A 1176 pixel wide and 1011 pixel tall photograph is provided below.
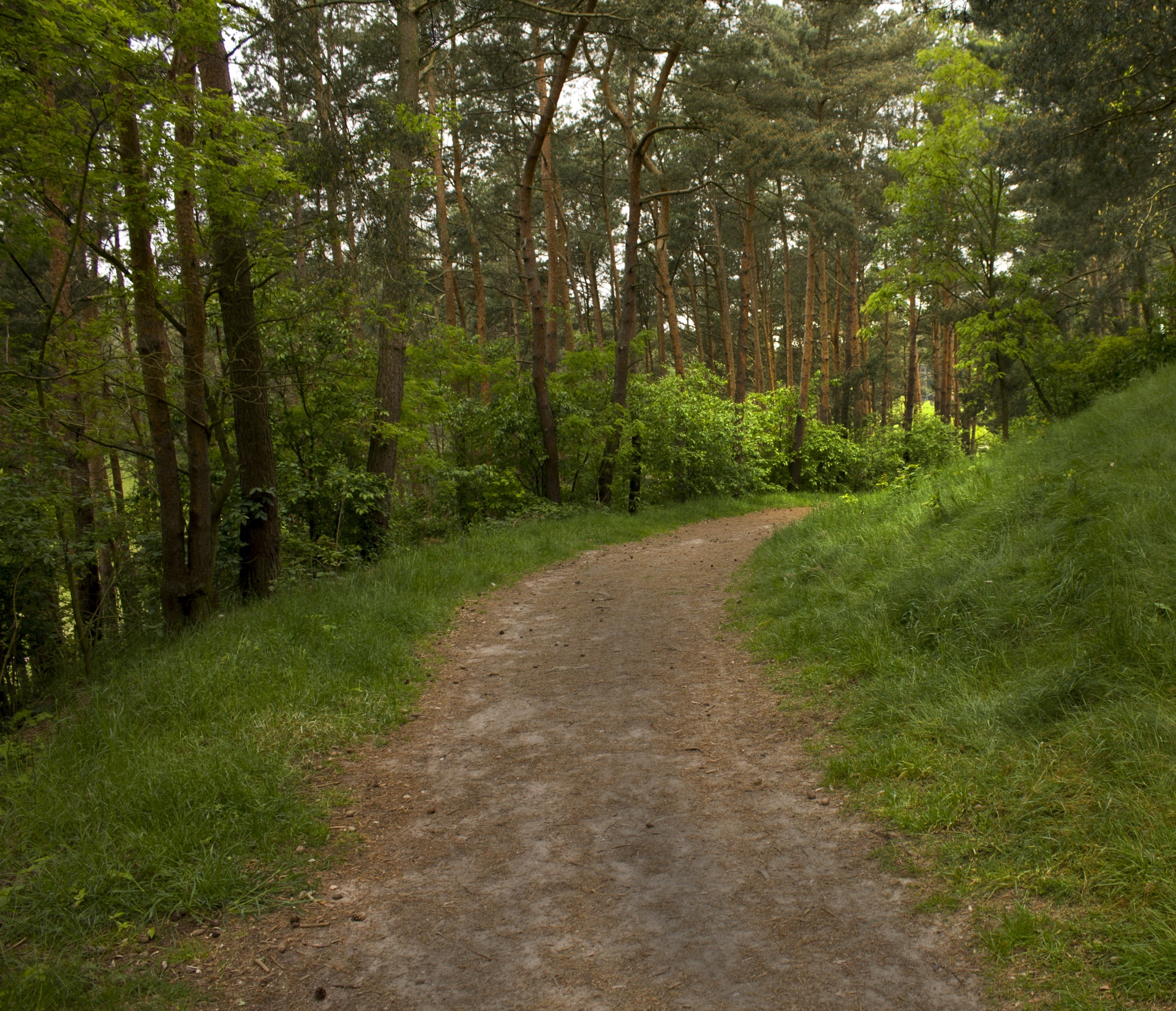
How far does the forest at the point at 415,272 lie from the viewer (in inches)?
245

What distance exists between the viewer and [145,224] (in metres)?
6.43

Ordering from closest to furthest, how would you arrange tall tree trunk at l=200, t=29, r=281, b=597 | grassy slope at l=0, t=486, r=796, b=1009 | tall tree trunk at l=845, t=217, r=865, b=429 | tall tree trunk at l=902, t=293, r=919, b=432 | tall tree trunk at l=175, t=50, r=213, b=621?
grassy slope at l=0, t=486, r=796, b=1009 → tall tree trunk at l=175, t=50, r=213, b=621 → tall tree trunk at l=200, t=29, r=281, b=597 → tall tree trunk at l=902, t=293, r=919, b=432 → tall tree trunk at l=845, t=217, r=865, b=429

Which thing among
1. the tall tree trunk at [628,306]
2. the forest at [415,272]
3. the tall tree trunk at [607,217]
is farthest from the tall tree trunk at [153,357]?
the tall tree trunk at [607,217]

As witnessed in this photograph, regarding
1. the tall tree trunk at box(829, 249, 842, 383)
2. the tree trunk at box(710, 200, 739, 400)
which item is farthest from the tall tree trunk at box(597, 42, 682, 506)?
the tall tree trunk at box(829, 249, 842, 383)

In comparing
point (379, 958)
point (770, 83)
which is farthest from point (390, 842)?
point (770, 83)

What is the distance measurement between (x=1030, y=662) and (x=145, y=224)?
7.63 meters

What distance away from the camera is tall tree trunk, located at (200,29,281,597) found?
7.69m

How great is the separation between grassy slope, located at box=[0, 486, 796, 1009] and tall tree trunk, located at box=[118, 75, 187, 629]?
830mm

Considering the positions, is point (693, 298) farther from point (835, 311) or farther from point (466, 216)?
point (466, 216)

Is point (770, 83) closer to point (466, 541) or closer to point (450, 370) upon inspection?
point (450, 370)

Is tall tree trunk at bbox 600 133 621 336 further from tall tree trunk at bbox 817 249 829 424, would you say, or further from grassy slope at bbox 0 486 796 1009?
grassy slope at bbox 0 486 796 1009

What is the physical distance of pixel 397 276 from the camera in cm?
1058

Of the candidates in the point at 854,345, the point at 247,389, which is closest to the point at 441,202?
the point at 247,389

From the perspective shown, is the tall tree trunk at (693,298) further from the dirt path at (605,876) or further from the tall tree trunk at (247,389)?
the dirt path at (605,876)
